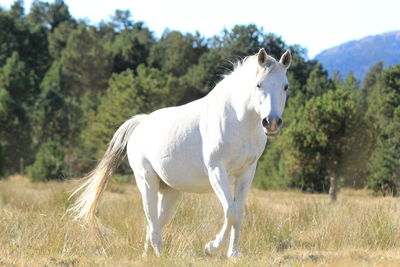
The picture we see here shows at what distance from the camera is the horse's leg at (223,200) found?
5602 millimetres

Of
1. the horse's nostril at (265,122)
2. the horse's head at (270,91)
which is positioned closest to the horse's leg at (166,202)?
the horse's head at (270,91)

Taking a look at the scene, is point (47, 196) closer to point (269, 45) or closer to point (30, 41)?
point (269, 45)

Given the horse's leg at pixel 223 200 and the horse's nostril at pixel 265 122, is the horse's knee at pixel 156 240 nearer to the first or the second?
the horse's leg at pixel 223 200

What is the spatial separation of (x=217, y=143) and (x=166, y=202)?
163cm

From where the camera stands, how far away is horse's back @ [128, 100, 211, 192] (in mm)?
6160

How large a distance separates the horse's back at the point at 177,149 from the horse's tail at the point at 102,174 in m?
0.69

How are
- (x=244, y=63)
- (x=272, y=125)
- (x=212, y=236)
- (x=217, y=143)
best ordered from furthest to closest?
(x=212, y=236) → (x=244, y=63) → (x=217, y=143) → (x=272, y=125)

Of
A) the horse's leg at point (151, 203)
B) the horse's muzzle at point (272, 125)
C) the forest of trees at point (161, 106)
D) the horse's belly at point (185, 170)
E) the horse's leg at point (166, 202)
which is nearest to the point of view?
the horse's muzzle at point (272, 125)

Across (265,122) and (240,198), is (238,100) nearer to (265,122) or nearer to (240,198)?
(265,122)

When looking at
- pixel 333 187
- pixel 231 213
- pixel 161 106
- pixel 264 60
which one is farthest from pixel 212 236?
pixel 161 106

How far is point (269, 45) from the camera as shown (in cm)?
→ 5591

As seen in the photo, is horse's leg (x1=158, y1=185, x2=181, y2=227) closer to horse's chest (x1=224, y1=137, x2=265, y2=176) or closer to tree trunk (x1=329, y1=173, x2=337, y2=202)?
horse's chest (x1=224, y1=137, x2=265, y2=176)

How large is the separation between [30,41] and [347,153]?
46.2 m

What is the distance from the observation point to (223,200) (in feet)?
18.4
